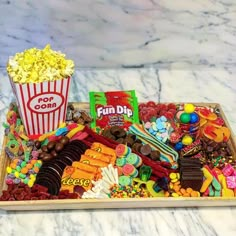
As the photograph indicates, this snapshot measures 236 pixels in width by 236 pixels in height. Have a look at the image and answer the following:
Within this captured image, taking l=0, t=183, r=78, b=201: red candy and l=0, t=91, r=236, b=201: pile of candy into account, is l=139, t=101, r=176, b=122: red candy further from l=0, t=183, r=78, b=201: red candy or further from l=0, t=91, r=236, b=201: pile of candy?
l=0, t=183, r=78, b=201: red candy

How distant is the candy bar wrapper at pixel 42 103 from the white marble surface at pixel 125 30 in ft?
1.00

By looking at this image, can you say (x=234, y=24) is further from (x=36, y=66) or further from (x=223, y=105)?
(x=36, y=66)

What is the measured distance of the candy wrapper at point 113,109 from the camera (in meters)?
1.08

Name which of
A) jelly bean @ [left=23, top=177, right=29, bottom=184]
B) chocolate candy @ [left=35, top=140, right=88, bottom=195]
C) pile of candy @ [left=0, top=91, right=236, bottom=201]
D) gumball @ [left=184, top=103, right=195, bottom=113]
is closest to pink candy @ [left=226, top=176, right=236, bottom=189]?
pile of candy @ [left=0, top=91, right=236, bottom=201]

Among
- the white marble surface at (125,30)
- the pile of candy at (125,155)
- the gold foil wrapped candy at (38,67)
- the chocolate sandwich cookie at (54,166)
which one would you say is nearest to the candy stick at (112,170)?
the pile of candy at (125,155)

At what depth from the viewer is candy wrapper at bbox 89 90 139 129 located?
1081 millimetres

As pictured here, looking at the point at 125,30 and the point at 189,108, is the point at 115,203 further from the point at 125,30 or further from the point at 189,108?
the point at 125,30

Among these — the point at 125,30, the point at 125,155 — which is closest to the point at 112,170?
the point at 125,155

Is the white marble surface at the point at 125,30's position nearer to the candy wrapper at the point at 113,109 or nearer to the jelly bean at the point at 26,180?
the candy wrapper at the point at 113,109

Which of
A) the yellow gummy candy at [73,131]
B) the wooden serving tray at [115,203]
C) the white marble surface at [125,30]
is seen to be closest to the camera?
the wooden serving tray at [115,203]

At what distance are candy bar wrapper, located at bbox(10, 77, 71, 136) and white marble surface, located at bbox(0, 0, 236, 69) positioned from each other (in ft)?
1.00

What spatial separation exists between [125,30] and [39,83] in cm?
40

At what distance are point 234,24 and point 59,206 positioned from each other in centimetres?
72

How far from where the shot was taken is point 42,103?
0.99m
